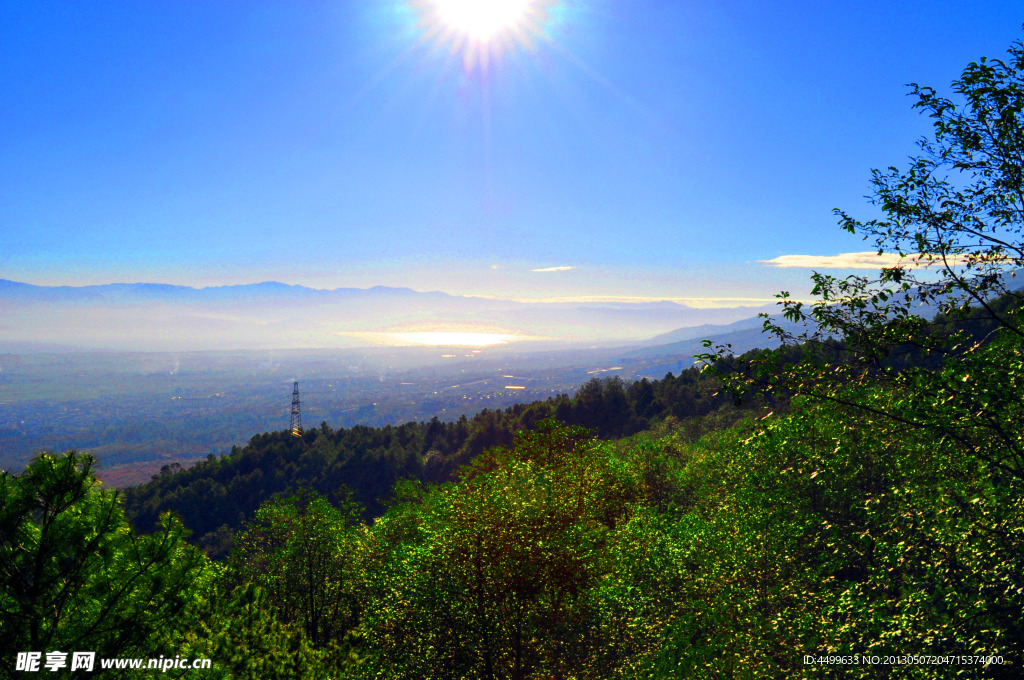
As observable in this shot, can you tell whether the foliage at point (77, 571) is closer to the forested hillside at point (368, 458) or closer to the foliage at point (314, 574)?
the foliage at point (314, 574)

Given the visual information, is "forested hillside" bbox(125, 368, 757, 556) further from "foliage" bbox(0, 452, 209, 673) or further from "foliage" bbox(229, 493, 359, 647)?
"foliage" bbox(0, 452, 209, 673)

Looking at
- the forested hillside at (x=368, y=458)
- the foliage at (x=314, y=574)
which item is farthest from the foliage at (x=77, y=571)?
the forested hillside at (x=368, y=458)

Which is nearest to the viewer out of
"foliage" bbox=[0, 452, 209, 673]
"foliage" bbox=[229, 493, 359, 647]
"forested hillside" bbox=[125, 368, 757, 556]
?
"foliage" bbox=[0, 452, 209, 673]

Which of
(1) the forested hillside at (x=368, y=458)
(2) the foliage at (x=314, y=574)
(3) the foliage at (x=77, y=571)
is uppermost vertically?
(3) the foliage at (x=77, y=571)

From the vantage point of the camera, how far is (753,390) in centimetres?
994

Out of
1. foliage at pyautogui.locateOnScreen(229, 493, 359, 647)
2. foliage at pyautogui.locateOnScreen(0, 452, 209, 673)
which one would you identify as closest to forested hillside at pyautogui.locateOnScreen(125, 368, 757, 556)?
foliage at pyautogui.locateOnScreen(229, 493, 359, 647)

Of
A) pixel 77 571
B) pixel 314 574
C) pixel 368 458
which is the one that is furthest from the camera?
pixel 368 458

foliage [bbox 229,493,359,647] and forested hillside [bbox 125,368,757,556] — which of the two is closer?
foliage [bbox 229,493,359,647]

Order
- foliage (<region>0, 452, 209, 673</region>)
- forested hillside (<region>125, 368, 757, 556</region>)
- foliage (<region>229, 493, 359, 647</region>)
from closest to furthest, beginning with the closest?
1. foliage (<region>0, 452, 209, 673</region>)
2. foliage (<region>229, 493, 359, 647</region>)
3. forested hillside (<region>125, 368, 757, 556</region>)

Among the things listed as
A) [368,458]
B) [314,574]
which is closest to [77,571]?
[314,574]

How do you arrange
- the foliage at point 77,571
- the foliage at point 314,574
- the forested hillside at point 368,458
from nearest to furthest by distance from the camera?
the foliage at point 77,571, the foliage at point 314,574, the forested hillside at point 368,458

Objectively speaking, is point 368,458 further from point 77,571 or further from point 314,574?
point 77,571

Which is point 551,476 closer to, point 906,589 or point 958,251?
point 906,589

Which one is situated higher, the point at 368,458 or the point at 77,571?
the point at 77,571
